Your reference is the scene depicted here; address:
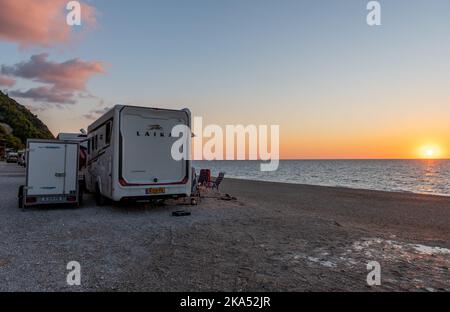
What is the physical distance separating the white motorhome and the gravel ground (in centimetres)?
83

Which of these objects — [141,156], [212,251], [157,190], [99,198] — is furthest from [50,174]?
[212,251]

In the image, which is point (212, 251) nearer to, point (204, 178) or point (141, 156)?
point (141, 156)

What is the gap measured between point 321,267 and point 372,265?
881 mm

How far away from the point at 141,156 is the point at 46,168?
10.9 feet

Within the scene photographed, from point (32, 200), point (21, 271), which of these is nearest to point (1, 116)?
point (32, 200)

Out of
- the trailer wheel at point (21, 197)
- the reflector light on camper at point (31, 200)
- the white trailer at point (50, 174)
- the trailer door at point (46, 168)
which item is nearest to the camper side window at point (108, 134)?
the white trailer at point (50, 174)

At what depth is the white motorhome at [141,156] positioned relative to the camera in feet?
29.8

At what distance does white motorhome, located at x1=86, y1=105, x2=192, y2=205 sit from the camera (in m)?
9.08

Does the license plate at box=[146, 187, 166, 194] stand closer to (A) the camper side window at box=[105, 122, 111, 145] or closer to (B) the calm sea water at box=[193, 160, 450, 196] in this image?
(A) the camper side window at box=[105, 122, 111, 145]

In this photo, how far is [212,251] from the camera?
18.7ft

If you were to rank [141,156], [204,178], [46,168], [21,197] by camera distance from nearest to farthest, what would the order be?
[141,156] < [46,168] < [21,197] < [204,178]

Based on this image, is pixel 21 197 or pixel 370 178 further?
pixel 370 178
